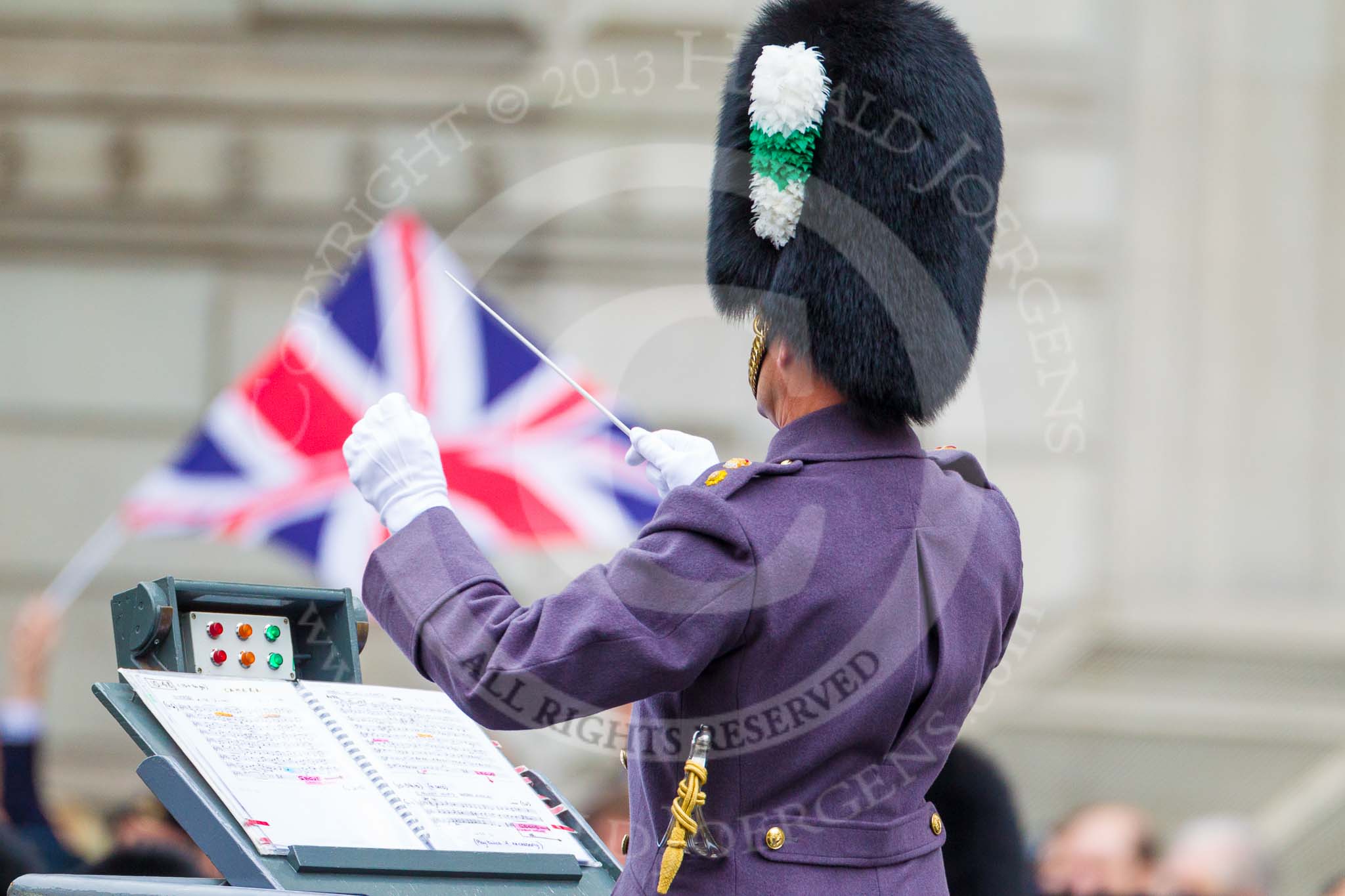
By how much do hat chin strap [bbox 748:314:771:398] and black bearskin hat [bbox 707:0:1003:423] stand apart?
0.02 metres

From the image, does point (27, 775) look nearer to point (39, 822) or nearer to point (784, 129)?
point (39, 822)

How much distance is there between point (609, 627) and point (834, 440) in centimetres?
40

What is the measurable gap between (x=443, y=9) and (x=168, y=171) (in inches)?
50.9

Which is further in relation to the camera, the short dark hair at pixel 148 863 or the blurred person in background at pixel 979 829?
the short dark hair at pixel 148 863

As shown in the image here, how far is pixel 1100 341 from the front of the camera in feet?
22.5

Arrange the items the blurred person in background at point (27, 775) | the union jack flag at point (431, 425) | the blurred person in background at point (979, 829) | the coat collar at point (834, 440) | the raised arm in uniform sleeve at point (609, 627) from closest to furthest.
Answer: the raised arm in uniform sleeve at point (609, 627)
the coat collar at point (834, 440)
the blurred person in background at point (979, 829)
the blurred person in background at point (27, 775)
the union jack flag at point (431, 425)

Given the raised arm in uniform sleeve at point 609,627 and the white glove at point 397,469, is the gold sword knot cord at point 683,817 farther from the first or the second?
the white glove at point 397,469

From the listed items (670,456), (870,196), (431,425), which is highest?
(870,196)

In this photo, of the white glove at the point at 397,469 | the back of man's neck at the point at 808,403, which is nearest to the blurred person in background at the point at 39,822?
the white glove at the point at 397,469

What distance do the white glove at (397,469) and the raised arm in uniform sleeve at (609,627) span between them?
146 mm

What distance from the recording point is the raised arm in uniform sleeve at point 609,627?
1847mm

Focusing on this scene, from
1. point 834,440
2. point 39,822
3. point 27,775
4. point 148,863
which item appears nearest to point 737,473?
point 834,440

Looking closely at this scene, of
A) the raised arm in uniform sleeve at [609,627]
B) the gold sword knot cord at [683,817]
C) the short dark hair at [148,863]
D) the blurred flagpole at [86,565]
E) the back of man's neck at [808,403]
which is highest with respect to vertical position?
the back of man's neck at [808,403]

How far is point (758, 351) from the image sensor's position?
2.18 m
